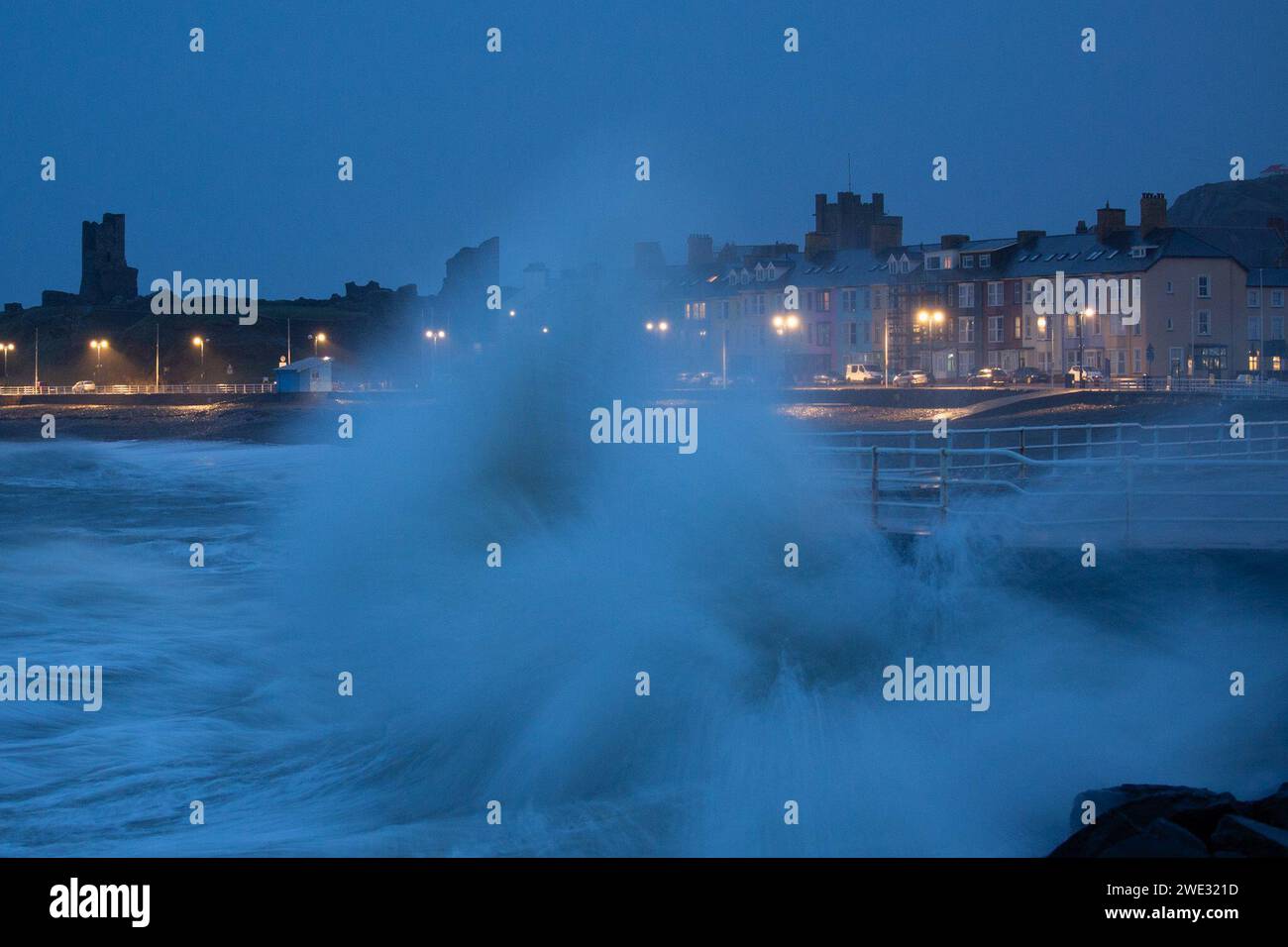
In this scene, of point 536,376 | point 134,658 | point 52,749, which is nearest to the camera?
point 52,749

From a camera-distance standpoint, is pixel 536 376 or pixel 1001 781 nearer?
pixel 1001 781

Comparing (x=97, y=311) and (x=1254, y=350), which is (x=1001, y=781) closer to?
(x=1254, y=350)

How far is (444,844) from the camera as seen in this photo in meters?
10.7

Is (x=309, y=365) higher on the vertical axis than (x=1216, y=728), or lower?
higher

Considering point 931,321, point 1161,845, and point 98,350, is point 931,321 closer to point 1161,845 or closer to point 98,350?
point 1161,845

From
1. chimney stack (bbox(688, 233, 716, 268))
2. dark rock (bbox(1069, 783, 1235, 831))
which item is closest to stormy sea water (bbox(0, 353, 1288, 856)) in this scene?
dark rock (bbox(1069, 783, 1235, 831))

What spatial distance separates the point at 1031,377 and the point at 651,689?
177 ft

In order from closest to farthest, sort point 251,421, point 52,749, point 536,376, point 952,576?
point 52,749 < point 952,576 < point 536,376 < point 251,421

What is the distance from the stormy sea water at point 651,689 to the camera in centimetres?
1098

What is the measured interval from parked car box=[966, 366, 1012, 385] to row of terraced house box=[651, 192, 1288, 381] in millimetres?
4035

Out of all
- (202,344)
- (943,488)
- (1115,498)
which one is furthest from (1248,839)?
(202,344)

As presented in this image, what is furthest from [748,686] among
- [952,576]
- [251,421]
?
[251,421]

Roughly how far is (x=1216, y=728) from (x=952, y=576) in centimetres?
379

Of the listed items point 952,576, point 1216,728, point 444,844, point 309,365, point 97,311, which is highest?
point 97,311
